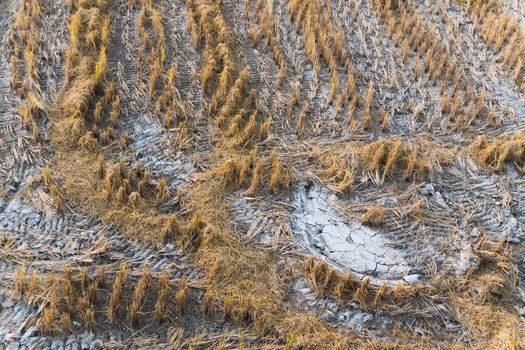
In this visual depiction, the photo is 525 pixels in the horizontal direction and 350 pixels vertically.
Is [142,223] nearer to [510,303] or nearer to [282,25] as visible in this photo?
[510,303]

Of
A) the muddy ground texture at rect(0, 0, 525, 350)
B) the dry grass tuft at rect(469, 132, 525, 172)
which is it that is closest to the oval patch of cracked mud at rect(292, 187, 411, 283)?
the muddy ground texture at rect(0, 0, 525, 350)

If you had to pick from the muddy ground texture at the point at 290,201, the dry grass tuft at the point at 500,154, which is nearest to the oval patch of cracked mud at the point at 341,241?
the muddy ground texture at the point at 290,201

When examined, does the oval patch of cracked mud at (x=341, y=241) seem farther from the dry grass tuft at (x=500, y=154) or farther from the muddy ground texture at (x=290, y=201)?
the dry grass tuft at (x=500, y=154)

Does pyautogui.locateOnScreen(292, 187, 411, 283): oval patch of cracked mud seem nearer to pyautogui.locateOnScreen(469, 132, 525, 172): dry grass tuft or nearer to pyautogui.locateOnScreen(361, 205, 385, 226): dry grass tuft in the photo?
pyautogui.locateOnScreen(361, 205, 385, 226): dry grass tuft


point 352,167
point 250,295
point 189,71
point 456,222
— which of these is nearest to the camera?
point 250,295

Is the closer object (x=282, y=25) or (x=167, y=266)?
(x=167, y=266)

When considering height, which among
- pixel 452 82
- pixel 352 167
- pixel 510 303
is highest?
pixel 452 82

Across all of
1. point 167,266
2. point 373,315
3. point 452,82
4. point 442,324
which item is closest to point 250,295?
point 167,266
